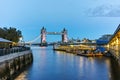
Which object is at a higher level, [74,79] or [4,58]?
[4,58]

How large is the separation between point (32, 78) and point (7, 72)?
7.72m

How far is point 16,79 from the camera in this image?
4069 centimetres

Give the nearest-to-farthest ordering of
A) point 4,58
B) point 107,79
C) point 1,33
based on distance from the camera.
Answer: point 4,58 < point 107,79 < point 1,33

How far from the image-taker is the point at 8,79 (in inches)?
1495

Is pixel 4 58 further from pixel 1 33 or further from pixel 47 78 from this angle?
pixel 1 33

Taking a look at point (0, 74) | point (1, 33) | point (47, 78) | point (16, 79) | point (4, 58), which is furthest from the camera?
point (1, 33)

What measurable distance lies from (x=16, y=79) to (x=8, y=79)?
2.82 metres

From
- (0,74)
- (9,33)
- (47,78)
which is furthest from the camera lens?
(9,33)

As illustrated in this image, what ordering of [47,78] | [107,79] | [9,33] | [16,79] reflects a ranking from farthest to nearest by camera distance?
[9,33] → [47,78] → [107,79] → [16,79]

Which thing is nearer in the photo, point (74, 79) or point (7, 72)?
point (7, 72)

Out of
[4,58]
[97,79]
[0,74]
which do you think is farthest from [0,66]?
[97,79]

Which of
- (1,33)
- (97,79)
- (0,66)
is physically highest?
(1,33)

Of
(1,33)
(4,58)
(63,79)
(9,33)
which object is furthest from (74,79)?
(9,33)

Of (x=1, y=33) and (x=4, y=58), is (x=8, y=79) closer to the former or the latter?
(x=4, y=58)
